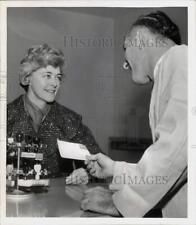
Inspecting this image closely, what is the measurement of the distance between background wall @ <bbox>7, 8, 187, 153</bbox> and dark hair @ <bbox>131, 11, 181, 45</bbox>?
15 mm

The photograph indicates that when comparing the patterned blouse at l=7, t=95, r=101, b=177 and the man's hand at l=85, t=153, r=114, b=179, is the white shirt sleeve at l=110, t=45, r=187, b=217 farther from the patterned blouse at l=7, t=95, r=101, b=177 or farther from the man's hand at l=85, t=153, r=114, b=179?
the patterned blouse at l=7, t=95, r=101, b=177

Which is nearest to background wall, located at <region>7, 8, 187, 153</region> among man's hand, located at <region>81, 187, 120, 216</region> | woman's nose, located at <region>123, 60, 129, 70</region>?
woman's nose, located at <region>123, 60, 129, 70</region>

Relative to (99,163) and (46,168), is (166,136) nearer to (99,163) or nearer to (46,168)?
(99,163)

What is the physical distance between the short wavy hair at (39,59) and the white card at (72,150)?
0.20m

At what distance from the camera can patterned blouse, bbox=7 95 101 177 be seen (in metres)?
Result: 0.98

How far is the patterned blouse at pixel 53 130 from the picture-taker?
3.20ft

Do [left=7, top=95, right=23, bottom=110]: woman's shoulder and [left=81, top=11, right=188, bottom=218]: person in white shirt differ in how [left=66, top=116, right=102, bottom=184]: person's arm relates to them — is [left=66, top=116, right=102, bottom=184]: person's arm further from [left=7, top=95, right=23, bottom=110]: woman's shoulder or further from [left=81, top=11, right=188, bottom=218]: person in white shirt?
[left=7, top=95, right=23, bottom=110]: woman's shoulder

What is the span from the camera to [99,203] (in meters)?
0.97

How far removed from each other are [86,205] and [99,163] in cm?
12

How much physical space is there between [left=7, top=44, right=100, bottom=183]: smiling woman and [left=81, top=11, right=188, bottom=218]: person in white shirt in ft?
0.25

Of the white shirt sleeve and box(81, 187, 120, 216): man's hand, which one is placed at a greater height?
the white shirt sleeve

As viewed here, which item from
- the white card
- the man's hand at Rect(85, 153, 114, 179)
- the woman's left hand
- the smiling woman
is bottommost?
the woman's left hand

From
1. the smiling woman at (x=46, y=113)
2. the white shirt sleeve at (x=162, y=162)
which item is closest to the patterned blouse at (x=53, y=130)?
the smiling woman at (x=46, y=113)
